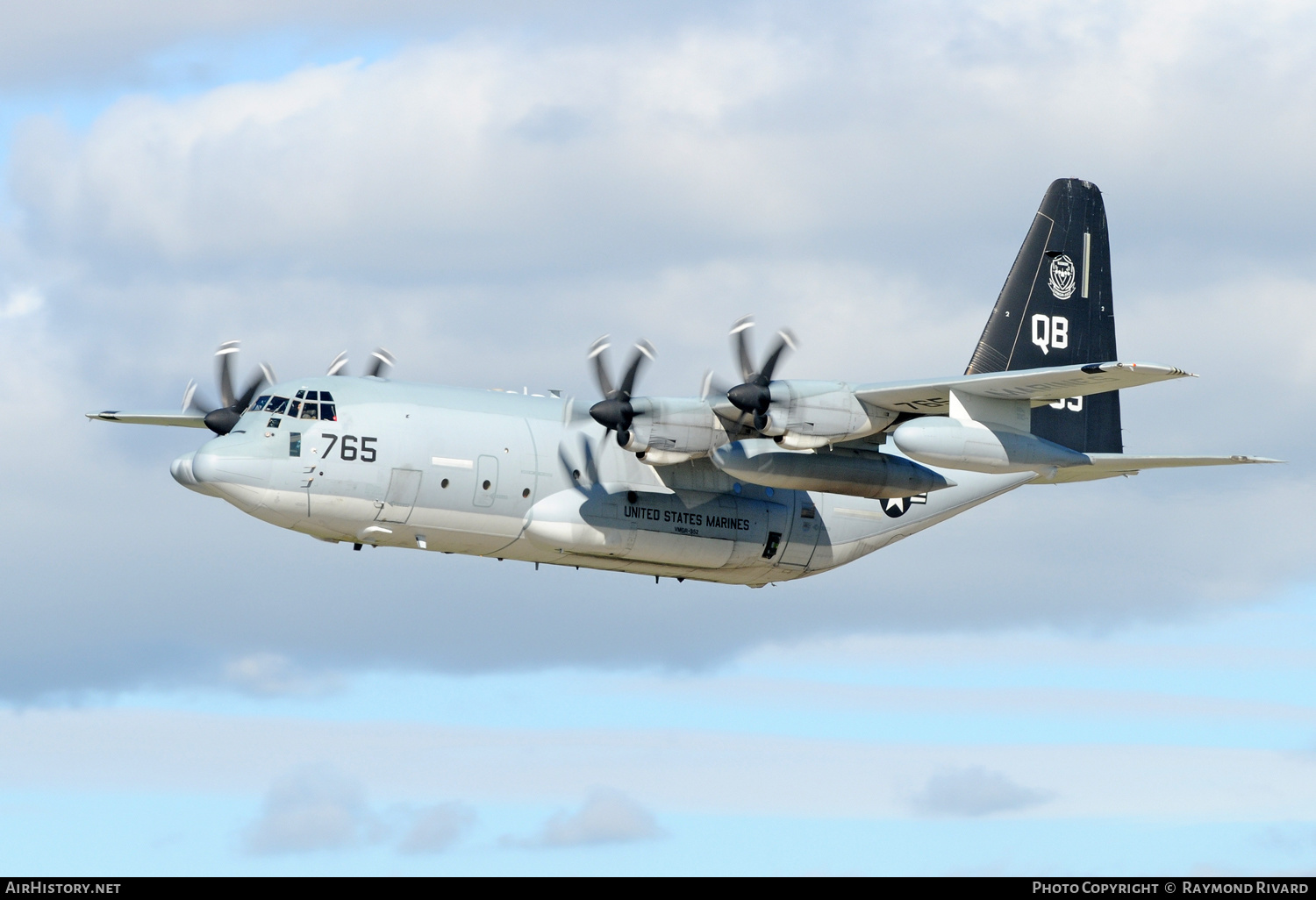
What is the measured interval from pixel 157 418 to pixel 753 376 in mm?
13781

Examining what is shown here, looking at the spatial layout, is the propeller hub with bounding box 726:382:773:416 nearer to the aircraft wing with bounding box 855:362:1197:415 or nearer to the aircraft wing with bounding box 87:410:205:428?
the aircraft wing with bounding box 855:362:1197:415

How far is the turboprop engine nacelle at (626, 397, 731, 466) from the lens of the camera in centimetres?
2983

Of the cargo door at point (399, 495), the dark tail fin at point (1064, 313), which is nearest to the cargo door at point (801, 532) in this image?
the dark tail fin at point (1064, 313)

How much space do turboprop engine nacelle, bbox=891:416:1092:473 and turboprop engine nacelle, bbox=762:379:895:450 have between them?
91 centimetres

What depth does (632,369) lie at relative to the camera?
30359mm

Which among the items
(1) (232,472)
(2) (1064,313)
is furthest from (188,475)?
(2) (1064,313)

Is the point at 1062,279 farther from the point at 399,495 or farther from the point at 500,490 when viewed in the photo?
the point at 399,495

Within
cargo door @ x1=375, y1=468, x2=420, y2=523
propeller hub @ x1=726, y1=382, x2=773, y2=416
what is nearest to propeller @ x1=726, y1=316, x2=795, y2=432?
propeller hub @ x1=726, y1=382, x2=773, y2=416

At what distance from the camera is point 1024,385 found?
2789 centimetres

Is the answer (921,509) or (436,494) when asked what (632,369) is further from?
(921,509)

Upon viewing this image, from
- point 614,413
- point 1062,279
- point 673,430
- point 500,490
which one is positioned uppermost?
point 1062,279
